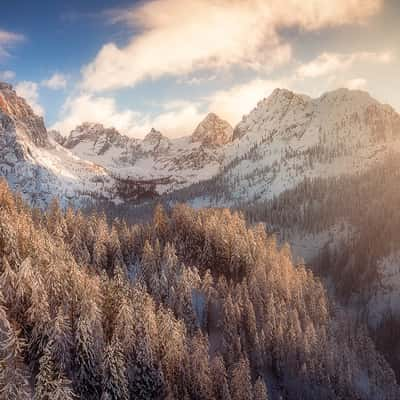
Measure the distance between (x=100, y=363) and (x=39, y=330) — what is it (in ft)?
25.8

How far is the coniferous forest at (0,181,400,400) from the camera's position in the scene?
40438 millimetres

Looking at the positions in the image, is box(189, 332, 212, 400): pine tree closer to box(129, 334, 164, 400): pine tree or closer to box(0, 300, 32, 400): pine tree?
box(129, 334, 164, 400): pine tree

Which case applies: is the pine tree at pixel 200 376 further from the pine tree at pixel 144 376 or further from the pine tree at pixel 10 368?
the pine tree at pixel 10 368

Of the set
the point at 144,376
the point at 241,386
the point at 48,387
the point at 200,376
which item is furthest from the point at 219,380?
the point at 48,387

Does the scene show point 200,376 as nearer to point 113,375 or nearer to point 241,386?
point 241,386

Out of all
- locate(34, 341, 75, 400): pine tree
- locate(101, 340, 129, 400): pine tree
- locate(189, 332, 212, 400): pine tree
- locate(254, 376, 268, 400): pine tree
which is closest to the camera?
locate(34, 341, 75, 400): pine tree

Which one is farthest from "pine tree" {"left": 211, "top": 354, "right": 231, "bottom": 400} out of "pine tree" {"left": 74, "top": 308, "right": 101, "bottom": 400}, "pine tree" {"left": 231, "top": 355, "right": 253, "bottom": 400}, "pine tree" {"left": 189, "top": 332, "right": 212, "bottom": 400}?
"pine tree" {"left": 74, "top": 308, "right": 101, "bottom": 400}

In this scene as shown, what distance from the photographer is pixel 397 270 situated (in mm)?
135750

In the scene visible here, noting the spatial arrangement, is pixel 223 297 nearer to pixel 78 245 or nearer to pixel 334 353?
pixel 334 353

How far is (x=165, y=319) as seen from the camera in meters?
50.5

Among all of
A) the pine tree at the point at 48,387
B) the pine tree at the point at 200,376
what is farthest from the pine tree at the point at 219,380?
the pine tree at the point at 48,387

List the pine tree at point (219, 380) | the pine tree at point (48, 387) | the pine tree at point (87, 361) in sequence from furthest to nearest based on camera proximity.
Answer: the pine tree at point (219, 380)
the pine tree at point (87, 361)
the pine tree at point (48, 387)

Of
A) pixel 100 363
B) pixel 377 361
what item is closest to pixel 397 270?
pixel 377 361

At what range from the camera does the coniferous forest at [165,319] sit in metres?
40.4
